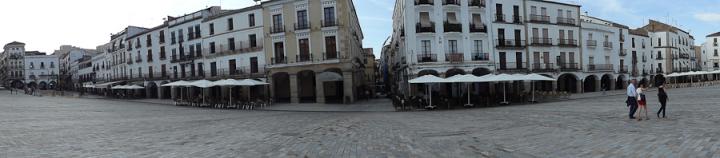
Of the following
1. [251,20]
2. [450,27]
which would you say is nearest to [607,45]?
[450,27]

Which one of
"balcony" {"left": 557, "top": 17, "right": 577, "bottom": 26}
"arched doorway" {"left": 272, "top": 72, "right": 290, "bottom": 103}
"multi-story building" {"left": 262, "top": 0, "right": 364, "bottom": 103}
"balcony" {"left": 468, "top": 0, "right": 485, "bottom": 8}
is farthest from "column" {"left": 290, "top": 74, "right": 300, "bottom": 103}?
"balcony" {"left": 557, "top": 17, "right": 577, "bottom": 26}

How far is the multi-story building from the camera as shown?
34562 mm

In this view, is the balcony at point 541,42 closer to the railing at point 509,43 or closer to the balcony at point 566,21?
the railing at point 509,43

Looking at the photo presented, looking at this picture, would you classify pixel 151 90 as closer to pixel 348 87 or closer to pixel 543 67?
pixel 348 87

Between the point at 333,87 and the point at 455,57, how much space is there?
10745 mm

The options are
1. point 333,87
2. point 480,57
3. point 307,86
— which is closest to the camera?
→ point 480,57

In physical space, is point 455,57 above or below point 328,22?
below

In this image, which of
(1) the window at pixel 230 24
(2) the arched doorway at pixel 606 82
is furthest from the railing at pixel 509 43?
(1) the window at pixel 230 24

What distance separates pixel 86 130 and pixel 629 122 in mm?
16048

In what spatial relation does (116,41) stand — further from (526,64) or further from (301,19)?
(526,64)

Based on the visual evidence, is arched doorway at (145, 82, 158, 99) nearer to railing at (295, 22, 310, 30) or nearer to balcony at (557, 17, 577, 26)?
railing at (295, 22, 310, 30)

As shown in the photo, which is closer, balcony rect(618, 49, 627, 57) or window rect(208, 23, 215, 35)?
window rect(208, 23, 215, 35)

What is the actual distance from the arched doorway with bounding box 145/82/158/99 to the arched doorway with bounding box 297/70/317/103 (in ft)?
79.4

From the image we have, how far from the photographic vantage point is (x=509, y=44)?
39531mm
